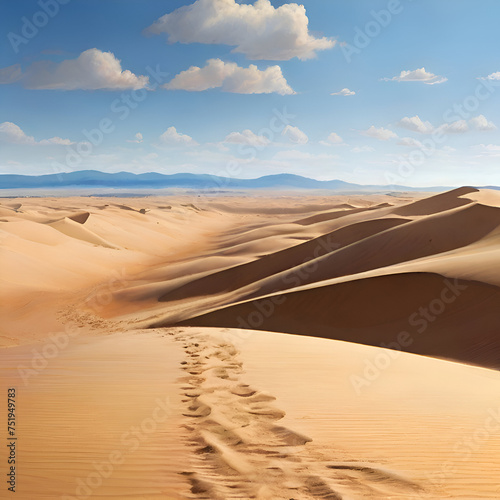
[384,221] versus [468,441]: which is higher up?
[384,221]

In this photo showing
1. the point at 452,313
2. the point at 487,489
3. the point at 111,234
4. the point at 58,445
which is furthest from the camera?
the point at 111,234

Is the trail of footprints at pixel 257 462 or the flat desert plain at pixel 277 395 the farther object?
the flat desert plain at pixel 277 395

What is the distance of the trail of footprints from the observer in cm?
354

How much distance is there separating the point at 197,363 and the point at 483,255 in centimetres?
869

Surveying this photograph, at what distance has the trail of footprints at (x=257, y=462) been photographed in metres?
3.54

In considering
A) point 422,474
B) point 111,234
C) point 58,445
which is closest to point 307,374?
point 422,474

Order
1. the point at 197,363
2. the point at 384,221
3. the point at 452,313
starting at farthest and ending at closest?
the point at 384,221 < the point at 452,313 < the point at 197,363

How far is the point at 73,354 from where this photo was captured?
8.05 meters

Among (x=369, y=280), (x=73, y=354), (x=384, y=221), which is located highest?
(x=384, y=221)

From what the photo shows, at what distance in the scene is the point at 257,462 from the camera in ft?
13.1

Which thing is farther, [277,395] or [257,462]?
[277,395]

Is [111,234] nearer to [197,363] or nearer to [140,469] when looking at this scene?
[197,363]

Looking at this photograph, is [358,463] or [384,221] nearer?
[358,463]

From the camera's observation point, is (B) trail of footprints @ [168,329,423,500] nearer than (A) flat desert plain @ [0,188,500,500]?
Yes
